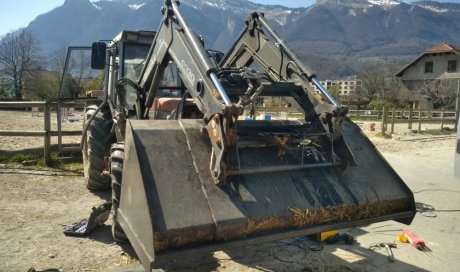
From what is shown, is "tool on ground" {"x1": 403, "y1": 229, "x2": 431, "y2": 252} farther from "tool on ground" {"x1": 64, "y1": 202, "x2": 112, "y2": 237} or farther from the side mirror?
the side mirror

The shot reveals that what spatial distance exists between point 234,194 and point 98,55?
11.1ft

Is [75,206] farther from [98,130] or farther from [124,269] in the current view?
[124,269]

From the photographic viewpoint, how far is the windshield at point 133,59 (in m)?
6.00

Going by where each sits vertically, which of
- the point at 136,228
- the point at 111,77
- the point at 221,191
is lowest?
the point at 136,228

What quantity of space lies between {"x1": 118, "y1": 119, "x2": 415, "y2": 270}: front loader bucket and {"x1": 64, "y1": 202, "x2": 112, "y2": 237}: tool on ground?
1.67m

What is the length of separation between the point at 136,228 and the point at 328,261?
2.19 m

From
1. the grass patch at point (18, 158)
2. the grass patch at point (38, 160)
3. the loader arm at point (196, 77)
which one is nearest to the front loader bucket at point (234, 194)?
the loader arm at point (196, 77)

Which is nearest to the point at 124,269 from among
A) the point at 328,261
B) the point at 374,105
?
the point at 328,261

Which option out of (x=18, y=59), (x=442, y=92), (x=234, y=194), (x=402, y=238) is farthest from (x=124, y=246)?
(x=18, y=59)

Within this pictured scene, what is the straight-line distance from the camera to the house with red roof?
4306cm

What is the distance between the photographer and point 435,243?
17.0ft

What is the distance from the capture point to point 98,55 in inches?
230

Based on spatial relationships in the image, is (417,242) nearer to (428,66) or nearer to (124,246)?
(124,246)

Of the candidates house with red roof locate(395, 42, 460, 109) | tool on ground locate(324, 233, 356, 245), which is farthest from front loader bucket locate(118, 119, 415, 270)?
house with red roof locate(395, 42, 460, 109)
